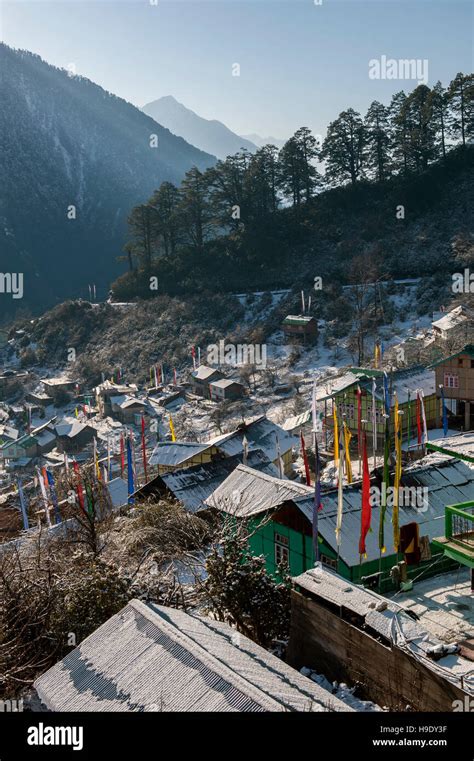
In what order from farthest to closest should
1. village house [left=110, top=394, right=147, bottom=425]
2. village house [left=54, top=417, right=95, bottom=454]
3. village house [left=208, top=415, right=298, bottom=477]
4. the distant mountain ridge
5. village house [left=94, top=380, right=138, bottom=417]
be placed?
1. the distant mountain ridge
2. village house [left=94, top=380, right=138, bottom=417]
3. village house [left=110, top=394, right=147, bottom=425]
4. village house [left=54, top=417, right=95, bottom=454]
5. village house [left=208, top=415, right=298, bottom=477]

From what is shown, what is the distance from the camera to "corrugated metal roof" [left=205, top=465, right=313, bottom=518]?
20.6 m

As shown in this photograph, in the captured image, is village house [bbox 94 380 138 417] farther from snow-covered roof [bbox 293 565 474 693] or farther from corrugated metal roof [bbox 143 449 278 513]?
snow-covered roof [bbox 293 565 474 693]

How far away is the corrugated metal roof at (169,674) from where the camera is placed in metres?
9.84

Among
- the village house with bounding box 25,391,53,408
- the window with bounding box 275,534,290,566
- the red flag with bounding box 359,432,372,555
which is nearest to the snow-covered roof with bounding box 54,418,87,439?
the village house with bounding box 25,391,53,408

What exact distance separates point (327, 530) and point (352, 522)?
2.86ft

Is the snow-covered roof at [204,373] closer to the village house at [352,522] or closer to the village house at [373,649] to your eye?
the village house at [352,522]

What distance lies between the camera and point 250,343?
59000mm

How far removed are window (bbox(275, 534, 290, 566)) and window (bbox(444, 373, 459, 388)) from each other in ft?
53.4

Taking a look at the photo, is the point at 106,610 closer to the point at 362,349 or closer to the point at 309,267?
the point at 362,349

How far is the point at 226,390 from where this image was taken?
51312 millimetres

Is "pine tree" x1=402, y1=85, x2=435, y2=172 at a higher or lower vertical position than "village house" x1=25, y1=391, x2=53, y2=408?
higher

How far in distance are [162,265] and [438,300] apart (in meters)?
36.1

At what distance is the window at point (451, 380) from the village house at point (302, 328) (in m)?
23.1
